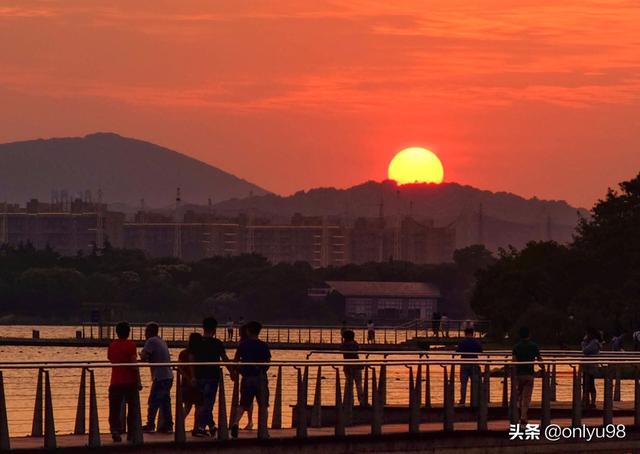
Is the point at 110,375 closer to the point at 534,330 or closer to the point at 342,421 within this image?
the point at 342,421

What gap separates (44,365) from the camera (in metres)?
32.5

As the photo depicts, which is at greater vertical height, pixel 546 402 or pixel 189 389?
pixel 189 389

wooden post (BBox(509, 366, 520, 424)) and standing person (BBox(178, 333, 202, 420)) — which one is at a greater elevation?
standing person (BBox(178, 333, 202, 420))

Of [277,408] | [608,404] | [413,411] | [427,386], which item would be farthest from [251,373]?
[608,404]

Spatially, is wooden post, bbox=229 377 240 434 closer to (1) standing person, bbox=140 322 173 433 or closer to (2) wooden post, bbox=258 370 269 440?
(2) wooden post, bbox=258 370 269 440

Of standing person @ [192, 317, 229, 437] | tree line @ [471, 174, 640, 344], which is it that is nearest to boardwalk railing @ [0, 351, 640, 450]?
standing person @ [192, 317, 229, 437]

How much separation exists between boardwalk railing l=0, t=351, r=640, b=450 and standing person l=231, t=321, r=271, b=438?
0.07m

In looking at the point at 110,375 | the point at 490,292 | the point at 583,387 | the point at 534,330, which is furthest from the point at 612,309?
the point at 110,375

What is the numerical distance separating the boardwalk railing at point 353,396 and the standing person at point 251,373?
0.24 ft

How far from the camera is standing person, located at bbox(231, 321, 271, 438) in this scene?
34.5m

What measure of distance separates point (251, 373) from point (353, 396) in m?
2.36

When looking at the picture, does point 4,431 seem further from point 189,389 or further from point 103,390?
point 103,390

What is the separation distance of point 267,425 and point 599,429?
761cm

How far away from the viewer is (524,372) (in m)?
39.7
